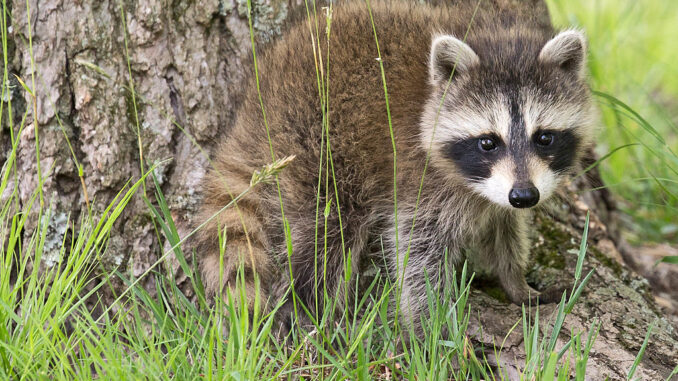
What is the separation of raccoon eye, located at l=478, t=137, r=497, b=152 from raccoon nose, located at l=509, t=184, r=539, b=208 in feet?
0.92

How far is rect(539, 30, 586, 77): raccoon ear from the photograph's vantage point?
317cm

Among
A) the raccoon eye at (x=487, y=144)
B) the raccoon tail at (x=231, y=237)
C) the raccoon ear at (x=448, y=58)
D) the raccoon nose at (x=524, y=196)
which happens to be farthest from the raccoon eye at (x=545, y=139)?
the raccoon tail at (x=231, y=237)

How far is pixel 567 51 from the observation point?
3.21 metres

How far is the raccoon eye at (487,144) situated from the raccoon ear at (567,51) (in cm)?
43

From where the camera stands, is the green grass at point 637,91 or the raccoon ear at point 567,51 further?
the green grass at point 637,91

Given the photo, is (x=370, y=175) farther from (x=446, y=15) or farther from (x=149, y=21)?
(x=149, y=21)

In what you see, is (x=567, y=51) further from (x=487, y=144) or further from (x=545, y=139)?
(x=487, y=144)

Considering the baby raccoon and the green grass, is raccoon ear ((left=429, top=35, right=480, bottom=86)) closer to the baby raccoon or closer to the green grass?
the baby raccoon

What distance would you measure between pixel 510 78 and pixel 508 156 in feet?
1.21

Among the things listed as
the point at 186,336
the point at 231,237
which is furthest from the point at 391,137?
the point at 186,336

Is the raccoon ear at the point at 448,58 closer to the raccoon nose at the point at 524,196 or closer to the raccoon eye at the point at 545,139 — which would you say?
the raccoon eye at the point at 545,139

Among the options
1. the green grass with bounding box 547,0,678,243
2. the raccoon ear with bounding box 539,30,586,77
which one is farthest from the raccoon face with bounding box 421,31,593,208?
the green grass with bounding box 547,0,678,243

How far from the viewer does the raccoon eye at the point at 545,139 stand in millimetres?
3131

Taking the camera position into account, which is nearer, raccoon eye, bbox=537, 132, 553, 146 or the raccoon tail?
raccoon eye, bbox=537, 132, 553, 146
